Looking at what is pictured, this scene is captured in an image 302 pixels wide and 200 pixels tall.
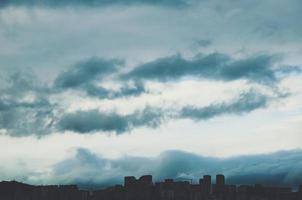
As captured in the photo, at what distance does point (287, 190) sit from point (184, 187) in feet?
90.5

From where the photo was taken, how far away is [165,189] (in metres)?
142

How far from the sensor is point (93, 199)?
146 meters

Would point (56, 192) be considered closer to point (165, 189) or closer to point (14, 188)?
point (14, 188)

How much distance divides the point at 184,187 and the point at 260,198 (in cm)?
1865

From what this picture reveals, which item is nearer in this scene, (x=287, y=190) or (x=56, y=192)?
(x=56, y=192)

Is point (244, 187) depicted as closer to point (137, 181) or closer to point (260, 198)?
point (260, 198)

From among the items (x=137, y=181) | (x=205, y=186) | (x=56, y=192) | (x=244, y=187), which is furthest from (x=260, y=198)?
(x=56, y=192)

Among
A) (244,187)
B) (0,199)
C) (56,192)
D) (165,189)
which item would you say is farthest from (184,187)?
(0,199)

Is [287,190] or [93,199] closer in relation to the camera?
[93,199]

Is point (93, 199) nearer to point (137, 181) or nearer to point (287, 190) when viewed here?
point (137, 181)

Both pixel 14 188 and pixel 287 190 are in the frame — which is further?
pixel 287 190

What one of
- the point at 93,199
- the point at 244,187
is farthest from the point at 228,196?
the point at 93,199

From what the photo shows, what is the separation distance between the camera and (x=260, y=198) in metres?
151

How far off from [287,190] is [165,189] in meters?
31.4
